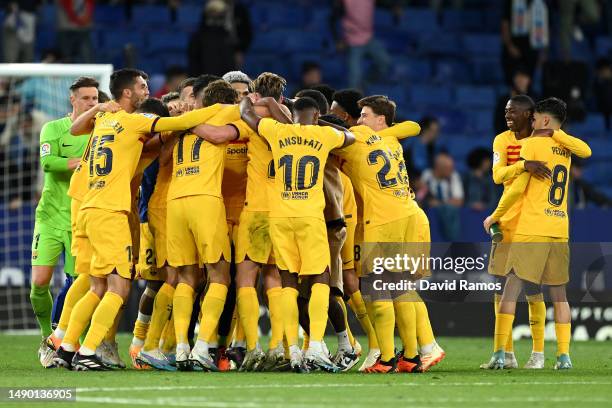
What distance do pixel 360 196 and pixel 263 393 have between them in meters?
2.85

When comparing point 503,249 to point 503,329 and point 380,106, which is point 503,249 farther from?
point 380,106

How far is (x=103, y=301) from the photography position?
10945 millimetres

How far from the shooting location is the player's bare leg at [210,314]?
11047 millimetres

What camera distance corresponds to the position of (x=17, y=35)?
63.0 ft

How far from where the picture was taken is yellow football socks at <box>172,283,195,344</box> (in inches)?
438

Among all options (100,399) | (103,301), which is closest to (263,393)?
(100,399)

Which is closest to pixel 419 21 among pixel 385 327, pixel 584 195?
pixel 584 195

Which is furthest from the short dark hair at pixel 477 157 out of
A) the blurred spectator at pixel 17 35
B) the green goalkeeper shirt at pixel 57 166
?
the green goalkeeper shirt at pixel 57 166

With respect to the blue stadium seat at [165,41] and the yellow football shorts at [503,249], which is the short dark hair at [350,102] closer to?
the yellow football shorts at [503,249]

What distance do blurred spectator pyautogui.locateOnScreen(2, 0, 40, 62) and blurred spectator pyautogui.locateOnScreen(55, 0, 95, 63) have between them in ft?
1.28

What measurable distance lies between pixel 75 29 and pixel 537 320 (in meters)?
9.24

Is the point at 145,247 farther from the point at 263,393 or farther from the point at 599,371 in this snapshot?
the point at 599,371

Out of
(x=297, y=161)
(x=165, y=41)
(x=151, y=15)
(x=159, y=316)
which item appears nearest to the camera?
(x=297, y=161)

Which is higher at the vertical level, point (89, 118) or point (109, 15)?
point (109, 15)
